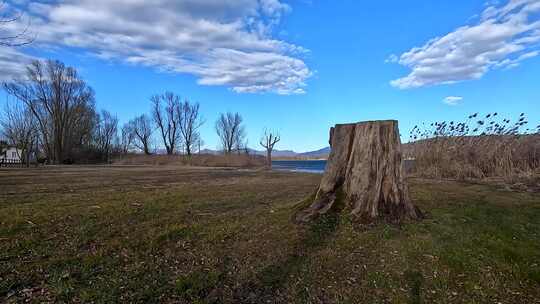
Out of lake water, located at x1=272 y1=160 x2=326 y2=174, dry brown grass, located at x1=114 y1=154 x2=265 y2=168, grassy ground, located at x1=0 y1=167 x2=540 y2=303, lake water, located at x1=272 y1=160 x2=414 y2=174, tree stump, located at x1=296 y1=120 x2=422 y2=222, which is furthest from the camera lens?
dry brown grass, located at x1=114 y1=154 x2=265 y2=168

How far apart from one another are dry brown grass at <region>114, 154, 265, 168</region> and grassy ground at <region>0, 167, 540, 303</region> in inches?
1443

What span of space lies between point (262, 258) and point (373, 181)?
239cm

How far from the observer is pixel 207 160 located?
156ft

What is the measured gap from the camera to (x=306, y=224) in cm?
541

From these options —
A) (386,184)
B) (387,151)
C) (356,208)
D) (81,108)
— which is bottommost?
(356,208)

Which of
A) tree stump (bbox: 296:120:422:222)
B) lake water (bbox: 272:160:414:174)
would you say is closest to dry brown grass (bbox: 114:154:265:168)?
lake water (bbox: 272:160:414:174)

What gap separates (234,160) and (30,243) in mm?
39295

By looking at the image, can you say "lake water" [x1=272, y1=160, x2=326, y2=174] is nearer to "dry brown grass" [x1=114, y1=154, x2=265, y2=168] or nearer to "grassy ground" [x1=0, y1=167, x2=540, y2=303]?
"dry brown grass" [x1=114, y1=154, x2=265, y2=168]

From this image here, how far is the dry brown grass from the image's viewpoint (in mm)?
43675

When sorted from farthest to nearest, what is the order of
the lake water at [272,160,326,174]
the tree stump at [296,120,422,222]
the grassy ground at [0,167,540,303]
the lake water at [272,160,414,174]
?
the lake water at [272,160,326,174]
the lake water at [272,160,414,174]
the tree stump at [296,120,422,222]
the grassy ground at [0,167,540,303]

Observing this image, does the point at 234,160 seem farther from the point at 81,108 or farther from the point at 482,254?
the point at 482,254

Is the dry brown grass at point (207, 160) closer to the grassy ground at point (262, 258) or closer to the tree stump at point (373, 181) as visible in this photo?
the tree stump at point (373, 181)

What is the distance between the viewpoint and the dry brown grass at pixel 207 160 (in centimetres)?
4367

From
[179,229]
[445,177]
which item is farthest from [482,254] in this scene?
[445,177]
